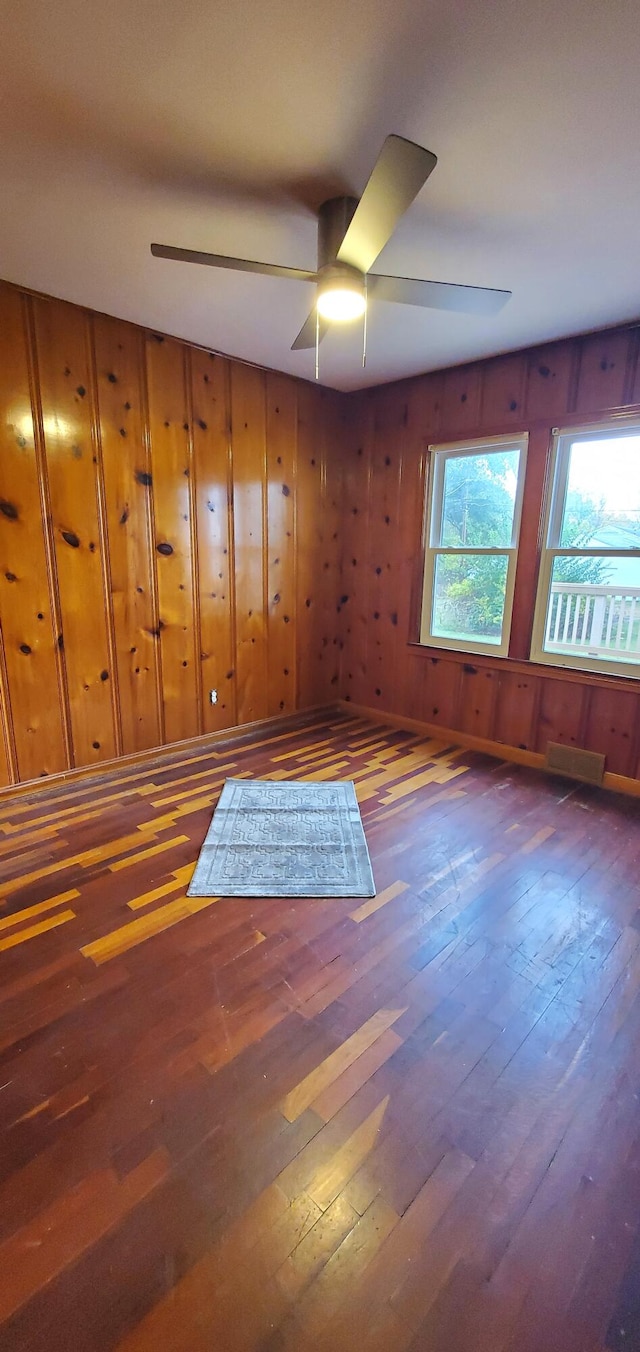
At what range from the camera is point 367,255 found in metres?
1.72

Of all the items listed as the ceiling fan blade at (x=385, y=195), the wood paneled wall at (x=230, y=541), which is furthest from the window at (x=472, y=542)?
the ceiling fan blade at (x=385, y=195)

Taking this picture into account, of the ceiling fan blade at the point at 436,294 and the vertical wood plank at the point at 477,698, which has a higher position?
the ceiling fan blade at the point at 436,294

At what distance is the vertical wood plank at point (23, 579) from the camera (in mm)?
2602

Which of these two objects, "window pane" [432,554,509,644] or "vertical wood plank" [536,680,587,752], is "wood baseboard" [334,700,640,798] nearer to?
"vertical wood plank" [536,680,587,752]

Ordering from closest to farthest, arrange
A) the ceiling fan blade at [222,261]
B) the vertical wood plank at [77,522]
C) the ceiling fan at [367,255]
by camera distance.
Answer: the ceiling fan at [367,255], the ceiling fan blade at [222,261], the vertical wood plank at [77,522]

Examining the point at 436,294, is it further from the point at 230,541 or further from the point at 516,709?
the point at 516,709

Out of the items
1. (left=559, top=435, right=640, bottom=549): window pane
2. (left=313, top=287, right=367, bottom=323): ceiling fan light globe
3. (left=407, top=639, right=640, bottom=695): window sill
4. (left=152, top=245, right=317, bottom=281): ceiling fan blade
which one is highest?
(left=152, top=245, right=317, bottom=281): ceiling fan blade

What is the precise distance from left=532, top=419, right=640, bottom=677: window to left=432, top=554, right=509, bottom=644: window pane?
0.97 ft

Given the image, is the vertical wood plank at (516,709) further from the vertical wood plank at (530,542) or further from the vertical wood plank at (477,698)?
the vertical wood plank at (530,542)

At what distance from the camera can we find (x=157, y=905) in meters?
2.05

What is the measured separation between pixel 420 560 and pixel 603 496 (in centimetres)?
125

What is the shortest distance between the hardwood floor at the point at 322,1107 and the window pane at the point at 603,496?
174 centimetres

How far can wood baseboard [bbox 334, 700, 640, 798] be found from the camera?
3.14 metres

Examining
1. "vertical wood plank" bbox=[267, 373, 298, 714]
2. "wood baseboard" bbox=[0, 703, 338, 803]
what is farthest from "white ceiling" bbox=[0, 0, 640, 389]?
"wood baseboard" bbox=[0, 703, 338, 803]
